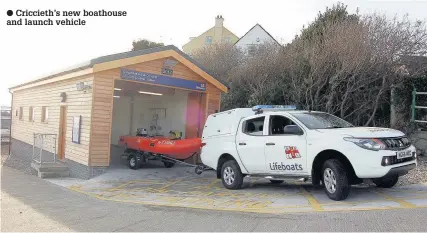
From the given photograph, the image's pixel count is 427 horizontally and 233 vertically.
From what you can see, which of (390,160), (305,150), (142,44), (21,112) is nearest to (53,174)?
(305,150)

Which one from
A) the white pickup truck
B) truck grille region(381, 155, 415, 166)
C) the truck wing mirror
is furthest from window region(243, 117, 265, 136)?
truck grille region(381, 155, 415, 166)

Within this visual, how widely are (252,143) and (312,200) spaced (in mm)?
1937

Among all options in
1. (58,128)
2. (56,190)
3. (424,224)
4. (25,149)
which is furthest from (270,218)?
(25,149)

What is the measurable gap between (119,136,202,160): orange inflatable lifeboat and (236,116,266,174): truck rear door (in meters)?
2.91

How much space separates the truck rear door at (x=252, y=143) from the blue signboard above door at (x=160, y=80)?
4182 mm

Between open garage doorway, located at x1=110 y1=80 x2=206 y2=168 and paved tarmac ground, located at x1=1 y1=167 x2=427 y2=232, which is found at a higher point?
open garage doorway, located at x1=110 y1=80 x2=206 y2=168

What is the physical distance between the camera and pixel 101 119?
1093 cm

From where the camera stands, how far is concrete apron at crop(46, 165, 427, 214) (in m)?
6.84

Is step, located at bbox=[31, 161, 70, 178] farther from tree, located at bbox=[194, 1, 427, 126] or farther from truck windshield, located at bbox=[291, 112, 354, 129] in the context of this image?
tree, located at bbox=[194, 1, 427, 126]

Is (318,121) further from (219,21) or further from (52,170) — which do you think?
(219,21)

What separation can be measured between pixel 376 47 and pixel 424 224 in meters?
8.70

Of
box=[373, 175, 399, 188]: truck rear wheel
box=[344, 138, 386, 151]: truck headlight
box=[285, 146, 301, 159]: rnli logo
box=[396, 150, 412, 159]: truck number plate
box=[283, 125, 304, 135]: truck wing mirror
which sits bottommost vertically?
box=[373, 175, 399, 188]: truck rear wheel

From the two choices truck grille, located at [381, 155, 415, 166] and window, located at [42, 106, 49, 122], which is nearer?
truck grille, located at [381, 155, 415, 166]

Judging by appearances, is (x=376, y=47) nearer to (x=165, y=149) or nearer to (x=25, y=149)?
(x=165, y=149)
